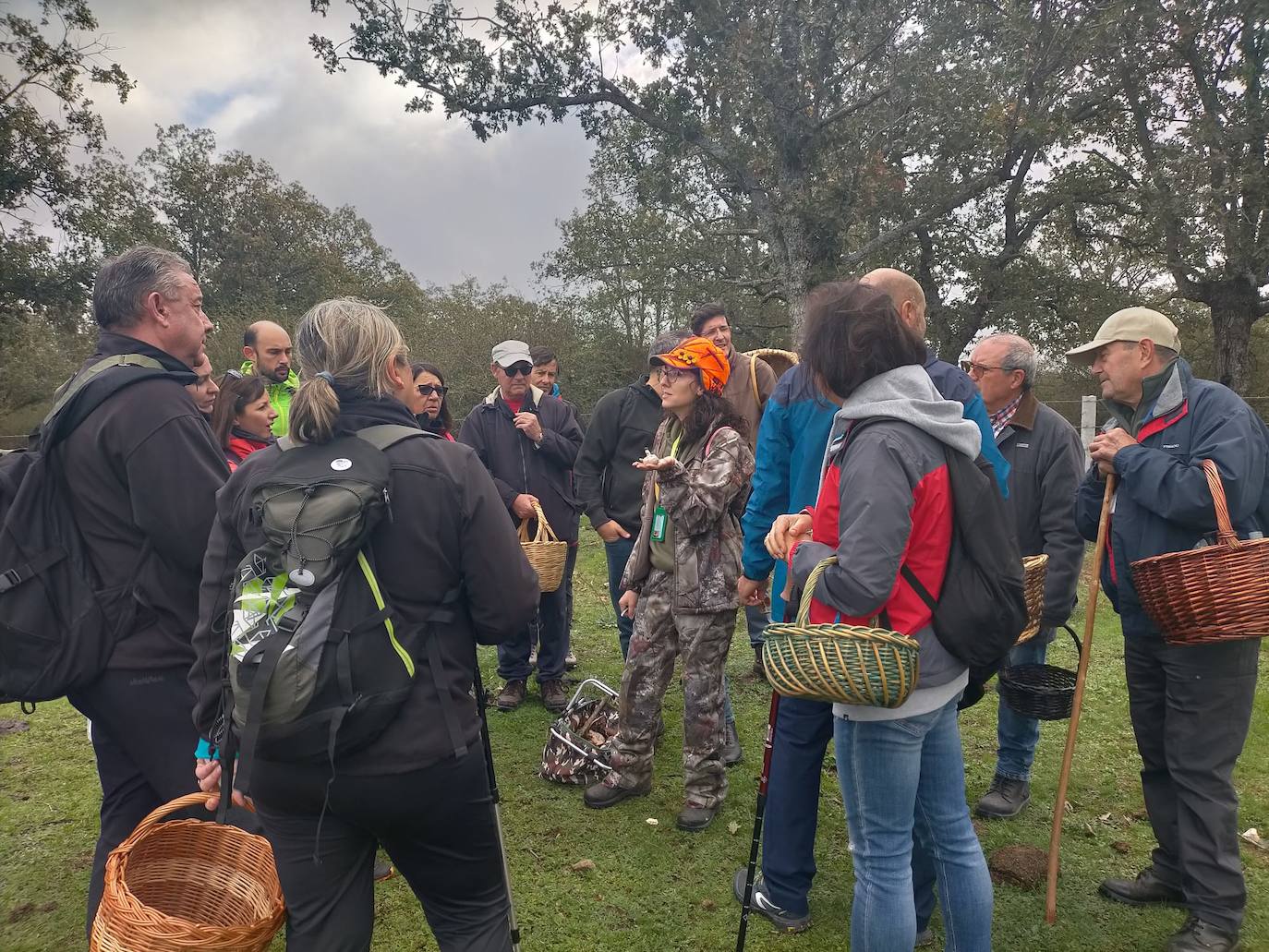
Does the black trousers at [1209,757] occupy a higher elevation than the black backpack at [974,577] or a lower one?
lower

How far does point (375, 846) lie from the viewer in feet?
7.07

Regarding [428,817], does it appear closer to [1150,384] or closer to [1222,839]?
[1222,839]

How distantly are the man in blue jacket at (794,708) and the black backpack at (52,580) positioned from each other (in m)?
2.18

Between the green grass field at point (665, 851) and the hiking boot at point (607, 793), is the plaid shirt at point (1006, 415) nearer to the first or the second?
the green grass field at point (665, 851)

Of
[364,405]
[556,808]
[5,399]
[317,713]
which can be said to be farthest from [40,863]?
[5,399]

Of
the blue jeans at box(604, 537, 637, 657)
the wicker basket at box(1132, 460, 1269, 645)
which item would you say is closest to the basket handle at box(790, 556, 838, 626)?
the wicker basket at box(1132, 460, 1269, 645)

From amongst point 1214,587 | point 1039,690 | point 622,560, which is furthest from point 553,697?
point 1214,587

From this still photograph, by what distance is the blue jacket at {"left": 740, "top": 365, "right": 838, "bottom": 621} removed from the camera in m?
3.02

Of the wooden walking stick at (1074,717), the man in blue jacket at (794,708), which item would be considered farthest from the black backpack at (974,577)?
the wooden walking stick at (1074,717)

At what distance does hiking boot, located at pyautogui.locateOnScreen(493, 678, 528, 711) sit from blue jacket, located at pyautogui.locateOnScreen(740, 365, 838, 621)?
252 centimetres

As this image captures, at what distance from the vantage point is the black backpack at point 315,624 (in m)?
1.80

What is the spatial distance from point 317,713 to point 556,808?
2436 millimetres

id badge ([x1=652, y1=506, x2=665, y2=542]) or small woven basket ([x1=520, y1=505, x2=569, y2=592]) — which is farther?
small woven basket ([x1=520, y1=505, x2=569, y2=592])

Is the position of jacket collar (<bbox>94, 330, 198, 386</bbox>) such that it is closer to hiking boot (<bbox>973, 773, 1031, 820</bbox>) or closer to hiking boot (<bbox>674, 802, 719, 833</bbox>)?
hiking boot (<bbox>674, 802, 719, 833</bbox>)
